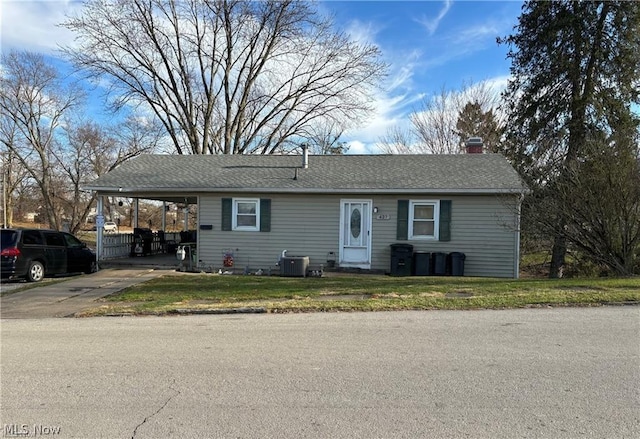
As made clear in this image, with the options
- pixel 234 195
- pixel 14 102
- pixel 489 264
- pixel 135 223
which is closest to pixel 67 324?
pixel 234 195

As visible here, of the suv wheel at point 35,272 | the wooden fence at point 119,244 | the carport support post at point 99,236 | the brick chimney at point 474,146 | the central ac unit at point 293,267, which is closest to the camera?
the suv wheel at point 35,272

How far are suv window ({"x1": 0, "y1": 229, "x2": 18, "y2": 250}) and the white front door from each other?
9.71 m

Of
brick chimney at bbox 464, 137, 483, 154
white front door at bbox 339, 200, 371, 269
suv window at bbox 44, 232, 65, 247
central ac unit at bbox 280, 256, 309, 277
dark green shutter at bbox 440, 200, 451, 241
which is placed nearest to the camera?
suv window at bbox 44, 232, 65, 247

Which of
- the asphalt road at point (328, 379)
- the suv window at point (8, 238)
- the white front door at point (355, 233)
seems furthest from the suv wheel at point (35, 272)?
the white front door at point (355, 233)

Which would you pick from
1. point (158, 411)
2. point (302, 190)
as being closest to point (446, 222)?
point (302, 190)

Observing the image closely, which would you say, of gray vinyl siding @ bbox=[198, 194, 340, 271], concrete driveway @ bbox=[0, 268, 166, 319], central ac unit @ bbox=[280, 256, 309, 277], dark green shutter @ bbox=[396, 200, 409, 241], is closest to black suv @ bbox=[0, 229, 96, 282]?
concrete driveway @ bbox=[0, 268, 166, 319]

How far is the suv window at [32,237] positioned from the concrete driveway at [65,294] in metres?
1.23

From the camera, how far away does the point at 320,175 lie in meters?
16.0

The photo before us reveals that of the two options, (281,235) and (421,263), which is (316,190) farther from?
(421,263)

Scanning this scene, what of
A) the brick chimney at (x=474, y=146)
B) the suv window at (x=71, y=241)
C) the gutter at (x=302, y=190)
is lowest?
the suv window at (x=71, y=241)

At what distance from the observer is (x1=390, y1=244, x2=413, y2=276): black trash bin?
14.3m

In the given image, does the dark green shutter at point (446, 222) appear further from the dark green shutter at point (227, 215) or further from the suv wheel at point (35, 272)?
the suv wheel at point (35, 272)

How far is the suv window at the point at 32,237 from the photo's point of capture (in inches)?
502

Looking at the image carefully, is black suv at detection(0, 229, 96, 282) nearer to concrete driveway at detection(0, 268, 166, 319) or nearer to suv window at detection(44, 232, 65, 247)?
suv window at detection(44, 232, 65, 247)
